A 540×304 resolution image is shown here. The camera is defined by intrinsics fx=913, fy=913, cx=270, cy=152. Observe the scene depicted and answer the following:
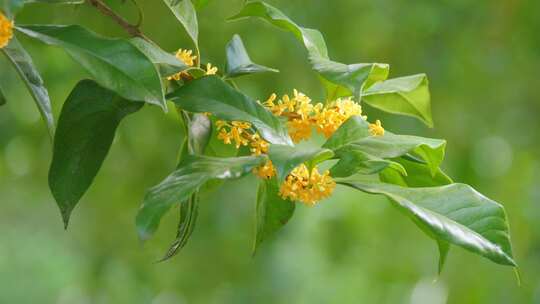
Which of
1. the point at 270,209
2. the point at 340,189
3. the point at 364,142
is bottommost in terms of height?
the point at 340,189

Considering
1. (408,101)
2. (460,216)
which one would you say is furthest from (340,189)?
(460,216)

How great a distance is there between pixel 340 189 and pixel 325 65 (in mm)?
1611

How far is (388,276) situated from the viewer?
221 cm

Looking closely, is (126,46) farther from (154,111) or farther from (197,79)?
(154,111)

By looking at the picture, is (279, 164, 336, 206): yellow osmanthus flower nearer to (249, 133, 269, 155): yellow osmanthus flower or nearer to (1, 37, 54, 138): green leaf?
(249, 133, 269, 155): yellow osmanthus flower

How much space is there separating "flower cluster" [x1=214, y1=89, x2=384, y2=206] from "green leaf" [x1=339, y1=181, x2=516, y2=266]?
35 mm

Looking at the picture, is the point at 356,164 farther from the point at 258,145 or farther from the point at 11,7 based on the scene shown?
the point at 11,7

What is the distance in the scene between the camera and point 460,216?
1.74 feet

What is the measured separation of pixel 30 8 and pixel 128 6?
17 cm

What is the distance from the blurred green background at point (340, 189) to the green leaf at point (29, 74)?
3.45ft

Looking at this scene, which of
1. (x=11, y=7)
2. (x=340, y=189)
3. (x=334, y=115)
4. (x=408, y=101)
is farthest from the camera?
(x=340, y=189)

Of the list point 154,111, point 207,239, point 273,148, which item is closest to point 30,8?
point 154,111

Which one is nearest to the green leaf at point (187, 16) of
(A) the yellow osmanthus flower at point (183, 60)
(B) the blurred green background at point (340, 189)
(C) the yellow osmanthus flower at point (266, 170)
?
(A) the yellow osmanthus flower at point (183, 60)

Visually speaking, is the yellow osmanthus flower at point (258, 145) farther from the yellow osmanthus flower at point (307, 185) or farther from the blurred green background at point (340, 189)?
the blurred green background at point (340, 189)
